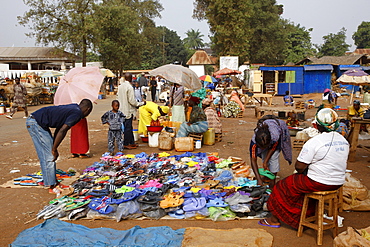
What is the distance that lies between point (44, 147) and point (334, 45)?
2102 inches

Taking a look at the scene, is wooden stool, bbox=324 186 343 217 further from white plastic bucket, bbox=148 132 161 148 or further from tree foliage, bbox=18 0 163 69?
tree foliage, bbox=18 0 163 69

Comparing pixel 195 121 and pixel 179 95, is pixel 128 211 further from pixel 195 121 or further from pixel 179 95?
pixel 179 95

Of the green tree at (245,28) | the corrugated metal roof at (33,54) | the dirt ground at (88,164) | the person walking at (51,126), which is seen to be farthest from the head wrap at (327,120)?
the green tree at (245,28)

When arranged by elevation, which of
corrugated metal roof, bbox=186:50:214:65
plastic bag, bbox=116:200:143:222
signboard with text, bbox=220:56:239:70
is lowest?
plastic bag, bbox=116:200:143:222

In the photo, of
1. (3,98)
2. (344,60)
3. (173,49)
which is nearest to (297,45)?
(344,60)

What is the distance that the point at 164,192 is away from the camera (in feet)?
18.1

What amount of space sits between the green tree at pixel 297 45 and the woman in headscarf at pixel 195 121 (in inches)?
1586

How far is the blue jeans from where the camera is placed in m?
5.62

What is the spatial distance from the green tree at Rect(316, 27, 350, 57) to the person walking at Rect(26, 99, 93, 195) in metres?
52.6

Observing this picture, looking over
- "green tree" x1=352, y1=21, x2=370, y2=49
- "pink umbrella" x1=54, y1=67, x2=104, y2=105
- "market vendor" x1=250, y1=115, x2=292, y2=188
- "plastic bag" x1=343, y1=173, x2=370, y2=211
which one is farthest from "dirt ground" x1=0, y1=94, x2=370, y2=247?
"green tree" x1=352, y1=21, x2=370, y2=49

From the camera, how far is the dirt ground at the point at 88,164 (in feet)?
14.3

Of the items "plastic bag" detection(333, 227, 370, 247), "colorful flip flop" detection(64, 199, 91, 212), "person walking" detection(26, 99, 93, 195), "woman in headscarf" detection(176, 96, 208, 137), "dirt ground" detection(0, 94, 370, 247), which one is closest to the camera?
"plastic bag" detection(333, 227, 370, 247)

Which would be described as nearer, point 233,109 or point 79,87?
point 79,87

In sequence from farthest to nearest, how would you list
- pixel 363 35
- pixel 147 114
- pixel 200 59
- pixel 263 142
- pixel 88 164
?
pixel 363 35
pixel 200 59
pixel 147 114
pixel 88 164
pixel 263 142
